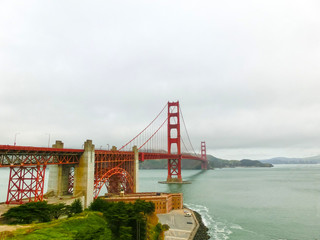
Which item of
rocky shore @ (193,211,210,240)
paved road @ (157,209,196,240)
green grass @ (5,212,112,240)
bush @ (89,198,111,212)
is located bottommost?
rocky shore @ (193,211,210,240)

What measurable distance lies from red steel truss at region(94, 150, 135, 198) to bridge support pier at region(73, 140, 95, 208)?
5041 millimetres

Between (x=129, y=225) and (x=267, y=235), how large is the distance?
2694 cm

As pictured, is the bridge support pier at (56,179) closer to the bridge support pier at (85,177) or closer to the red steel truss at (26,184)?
the bridge support pier at (85,177)

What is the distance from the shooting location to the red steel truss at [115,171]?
4931 centimetres

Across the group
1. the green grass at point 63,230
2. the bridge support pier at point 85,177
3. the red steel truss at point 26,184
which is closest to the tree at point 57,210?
the red steel truss at point 26,184

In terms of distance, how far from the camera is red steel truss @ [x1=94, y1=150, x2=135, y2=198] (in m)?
49.3

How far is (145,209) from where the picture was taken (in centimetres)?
3706

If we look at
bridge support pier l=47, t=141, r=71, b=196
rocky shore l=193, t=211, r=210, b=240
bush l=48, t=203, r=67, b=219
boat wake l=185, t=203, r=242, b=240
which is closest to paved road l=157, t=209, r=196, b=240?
rocky shore l=193, t=211, r=210, b=240

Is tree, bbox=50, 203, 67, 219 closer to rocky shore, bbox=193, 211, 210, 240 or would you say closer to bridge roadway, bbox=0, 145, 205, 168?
bridge roadway, bbox=0, 145, 205, 168

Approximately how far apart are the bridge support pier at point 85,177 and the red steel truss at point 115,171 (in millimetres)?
5041

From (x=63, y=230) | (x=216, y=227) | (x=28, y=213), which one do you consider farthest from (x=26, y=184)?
(x=216, y=227)

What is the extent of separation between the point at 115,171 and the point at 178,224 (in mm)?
20223

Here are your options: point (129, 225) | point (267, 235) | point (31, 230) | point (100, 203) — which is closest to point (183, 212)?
point (267, 235)

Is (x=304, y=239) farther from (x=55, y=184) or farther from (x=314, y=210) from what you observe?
(x=55, y=184)
